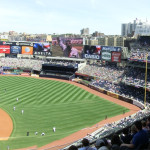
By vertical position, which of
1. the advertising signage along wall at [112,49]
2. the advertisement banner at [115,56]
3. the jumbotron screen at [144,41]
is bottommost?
the advertisement banner at [115,56]

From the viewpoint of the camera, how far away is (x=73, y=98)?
1539 inches

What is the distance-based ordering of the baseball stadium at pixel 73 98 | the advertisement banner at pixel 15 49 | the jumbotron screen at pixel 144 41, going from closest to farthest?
1. the baseball stadium at pixel 73 98
2. the jumbotron screen at pixel 144 41
3. the advertisement banner at pixel 15 49

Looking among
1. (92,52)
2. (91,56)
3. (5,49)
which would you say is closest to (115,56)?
(92,52)

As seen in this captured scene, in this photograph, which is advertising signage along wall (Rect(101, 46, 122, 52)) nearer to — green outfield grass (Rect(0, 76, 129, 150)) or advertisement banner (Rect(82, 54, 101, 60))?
advertisement banner (Rect(82, 54, 101, 60))

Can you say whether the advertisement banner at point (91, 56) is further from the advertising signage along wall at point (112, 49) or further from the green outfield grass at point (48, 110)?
the green outfield grass at point (48, 110)

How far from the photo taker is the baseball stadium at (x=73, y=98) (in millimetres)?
20672

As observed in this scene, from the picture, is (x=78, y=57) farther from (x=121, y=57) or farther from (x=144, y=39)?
(x=144, y=39)

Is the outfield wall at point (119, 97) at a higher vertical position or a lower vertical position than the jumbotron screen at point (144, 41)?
lower

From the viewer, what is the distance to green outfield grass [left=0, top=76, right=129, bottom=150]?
23.2 metres

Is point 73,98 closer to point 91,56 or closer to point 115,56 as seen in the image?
point 115,56

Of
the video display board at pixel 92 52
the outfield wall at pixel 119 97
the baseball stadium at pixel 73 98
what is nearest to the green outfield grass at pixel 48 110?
the baseball stadium at pixel 73 98

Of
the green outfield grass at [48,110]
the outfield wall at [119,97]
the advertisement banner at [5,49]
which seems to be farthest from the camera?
the advertisement banner at [5,49]

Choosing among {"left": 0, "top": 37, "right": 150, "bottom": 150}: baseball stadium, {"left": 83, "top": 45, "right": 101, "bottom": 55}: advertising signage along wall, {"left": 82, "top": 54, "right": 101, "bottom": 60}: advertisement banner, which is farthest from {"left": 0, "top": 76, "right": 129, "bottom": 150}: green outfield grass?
{"left": 83, "top": 45, "right": 101, "bottom": 55}: advertising signage along wall

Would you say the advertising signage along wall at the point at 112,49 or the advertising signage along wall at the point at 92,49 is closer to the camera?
the advertising signage along wall at the point at 112,49
